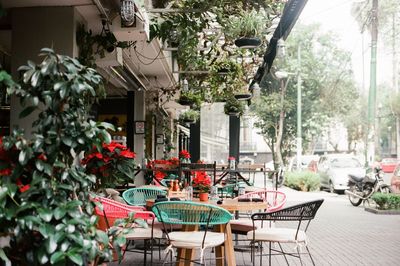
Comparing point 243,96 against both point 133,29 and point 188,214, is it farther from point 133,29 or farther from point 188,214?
point 188,214

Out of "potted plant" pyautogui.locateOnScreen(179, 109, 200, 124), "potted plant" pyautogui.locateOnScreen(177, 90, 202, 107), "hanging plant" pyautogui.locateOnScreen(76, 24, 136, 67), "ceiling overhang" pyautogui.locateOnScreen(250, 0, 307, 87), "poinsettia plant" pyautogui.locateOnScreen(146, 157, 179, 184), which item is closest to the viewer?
"hanging plant" pyautogui.locateOnScreen(76, 24, 136, 67)

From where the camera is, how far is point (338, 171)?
1814 centimetres

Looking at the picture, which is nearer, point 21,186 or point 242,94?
point 21,186

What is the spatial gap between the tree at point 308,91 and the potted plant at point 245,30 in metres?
17.4

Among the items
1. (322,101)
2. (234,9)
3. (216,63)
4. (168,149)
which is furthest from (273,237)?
(322,101)

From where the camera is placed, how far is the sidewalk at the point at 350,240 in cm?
633

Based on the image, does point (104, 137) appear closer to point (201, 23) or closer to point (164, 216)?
point (164, 216)

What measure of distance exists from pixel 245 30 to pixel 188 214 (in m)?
3.82

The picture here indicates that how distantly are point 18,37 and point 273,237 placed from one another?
3315mm

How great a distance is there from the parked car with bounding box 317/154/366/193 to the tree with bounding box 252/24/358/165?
21.2ft

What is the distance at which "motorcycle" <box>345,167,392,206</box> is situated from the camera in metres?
13.5

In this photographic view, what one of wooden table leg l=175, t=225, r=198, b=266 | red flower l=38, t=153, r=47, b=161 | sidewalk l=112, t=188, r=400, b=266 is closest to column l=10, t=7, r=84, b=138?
wooden table leg l=175, t=225, r=198, b=266

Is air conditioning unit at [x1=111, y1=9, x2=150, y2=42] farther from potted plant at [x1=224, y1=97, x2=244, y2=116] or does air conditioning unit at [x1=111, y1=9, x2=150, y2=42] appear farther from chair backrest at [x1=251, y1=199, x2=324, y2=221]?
potted plant at [x1=224, y1=97, x2=244, y2=116]

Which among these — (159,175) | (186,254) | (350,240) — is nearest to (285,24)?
(350,240)
